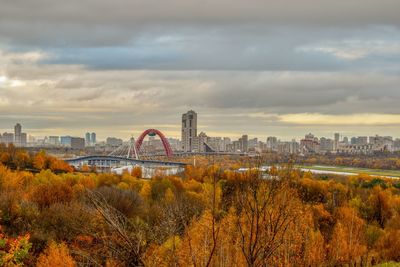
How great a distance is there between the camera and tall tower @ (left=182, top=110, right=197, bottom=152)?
166625mm

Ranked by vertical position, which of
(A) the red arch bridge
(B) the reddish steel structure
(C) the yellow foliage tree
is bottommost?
(C) the yellow foliage tree

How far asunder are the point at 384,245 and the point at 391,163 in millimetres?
98797

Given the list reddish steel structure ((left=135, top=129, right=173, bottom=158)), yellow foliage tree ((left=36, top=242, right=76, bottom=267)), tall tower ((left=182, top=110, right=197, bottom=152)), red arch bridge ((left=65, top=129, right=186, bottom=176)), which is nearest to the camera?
yellow foliage tree ((left=36, top=242, right=76, bottom=267))

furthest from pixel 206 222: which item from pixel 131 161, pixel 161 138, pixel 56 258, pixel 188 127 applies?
pixel 188 127

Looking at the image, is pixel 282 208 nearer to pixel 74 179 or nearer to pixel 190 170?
pixel 74 179

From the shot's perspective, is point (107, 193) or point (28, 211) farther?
point (107, 193)

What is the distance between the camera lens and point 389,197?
47094 mm

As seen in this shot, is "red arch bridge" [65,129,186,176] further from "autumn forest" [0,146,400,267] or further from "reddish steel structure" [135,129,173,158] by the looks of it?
"autumn forest" [0,146,400,267]

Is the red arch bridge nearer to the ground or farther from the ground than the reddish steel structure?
nearer to the ground

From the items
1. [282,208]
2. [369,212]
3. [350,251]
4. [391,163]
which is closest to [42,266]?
[350,251]

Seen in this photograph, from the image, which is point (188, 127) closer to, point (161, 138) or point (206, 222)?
point (161, 138)

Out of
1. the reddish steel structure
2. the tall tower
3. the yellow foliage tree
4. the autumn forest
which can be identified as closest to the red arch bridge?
the reddish steel structure

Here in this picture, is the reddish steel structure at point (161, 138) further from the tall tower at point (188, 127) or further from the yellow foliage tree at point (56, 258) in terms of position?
the yellow foliage tree at point (56, 258)

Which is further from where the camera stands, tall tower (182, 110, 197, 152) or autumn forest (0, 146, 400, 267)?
tall tower (182, 110, 197, 152)
